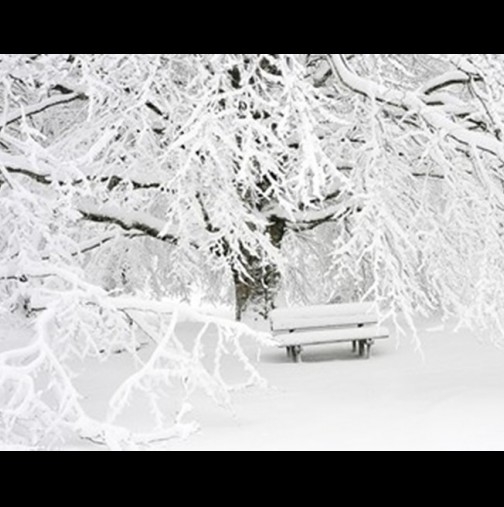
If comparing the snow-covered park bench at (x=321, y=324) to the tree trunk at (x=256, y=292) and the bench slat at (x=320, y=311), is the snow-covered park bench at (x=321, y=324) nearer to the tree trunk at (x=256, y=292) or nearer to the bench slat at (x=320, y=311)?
the bench slat at (x=320, y=311)

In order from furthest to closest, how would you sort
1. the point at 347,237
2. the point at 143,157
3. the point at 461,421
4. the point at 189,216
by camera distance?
1. the point at 347,237
2. the point at 143,157
3. the point at 189,216
4. the point at 461,421

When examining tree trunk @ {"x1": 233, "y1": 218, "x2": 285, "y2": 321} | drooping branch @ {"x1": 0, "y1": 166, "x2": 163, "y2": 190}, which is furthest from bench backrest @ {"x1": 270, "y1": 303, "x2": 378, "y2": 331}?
drooping branch @ {"x1": 0, "y1": 166, "x2": 163, "y2": 190}

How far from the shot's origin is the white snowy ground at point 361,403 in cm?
520

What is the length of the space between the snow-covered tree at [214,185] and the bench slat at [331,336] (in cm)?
37

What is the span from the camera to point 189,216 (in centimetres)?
773

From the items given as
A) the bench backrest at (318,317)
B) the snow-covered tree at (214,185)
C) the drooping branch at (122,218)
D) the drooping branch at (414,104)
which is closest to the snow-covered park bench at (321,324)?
the bench backrest at (318,317)

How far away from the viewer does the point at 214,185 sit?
295 inches

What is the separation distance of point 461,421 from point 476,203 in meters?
2.62

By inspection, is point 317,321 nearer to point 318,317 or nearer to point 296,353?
point 318,317
